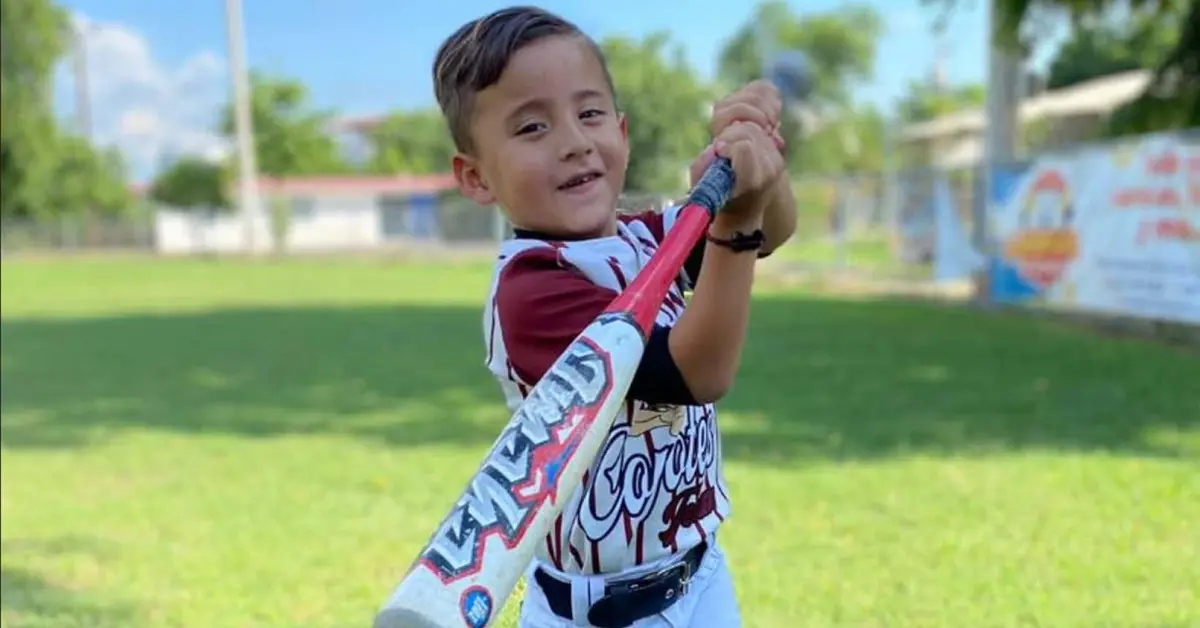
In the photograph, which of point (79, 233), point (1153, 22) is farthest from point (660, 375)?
point (79, 233)

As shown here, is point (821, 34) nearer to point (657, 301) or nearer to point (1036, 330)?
point (1036, 330)

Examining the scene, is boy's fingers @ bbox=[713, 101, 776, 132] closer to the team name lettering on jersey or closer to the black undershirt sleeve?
the black undershirt sleeve

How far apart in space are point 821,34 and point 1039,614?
71889mm

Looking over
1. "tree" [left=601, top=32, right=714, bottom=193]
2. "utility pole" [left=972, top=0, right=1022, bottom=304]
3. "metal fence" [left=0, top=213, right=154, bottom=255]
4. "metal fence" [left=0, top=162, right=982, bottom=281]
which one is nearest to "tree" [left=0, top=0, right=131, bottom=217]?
"metal fence" [left=0, top=213, right=154, bottom=255]

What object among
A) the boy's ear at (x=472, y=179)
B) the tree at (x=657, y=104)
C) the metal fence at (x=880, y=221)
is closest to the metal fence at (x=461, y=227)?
the metal fence at (x=880, y=221)

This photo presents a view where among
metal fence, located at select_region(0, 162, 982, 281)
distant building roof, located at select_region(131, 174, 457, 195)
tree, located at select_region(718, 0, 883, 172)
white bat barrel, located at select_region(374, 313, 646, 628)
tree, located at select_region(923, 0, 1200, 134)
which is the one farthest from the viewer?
tree, located at select_region(718, 0, 883, 172)

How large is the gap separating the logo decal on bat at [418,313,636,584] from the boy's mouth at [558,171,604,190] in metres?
0.32

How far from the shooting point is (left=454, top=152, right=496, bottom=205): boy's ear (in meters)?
1.89

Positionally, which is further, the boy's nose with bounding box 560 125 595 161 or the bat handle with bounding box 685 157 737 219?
the boy's nose with bounding box 560 125 595 161

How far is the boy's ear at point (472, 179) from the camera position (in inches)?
74.4

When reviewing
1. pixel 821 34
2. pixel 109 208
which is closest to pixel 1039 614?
pixel 109 208

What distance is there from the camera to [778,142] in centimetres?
172

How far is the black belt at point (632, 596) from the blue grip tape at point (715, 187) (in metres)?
0.63

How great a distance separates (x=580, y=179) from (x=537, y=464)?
0.51 metres
